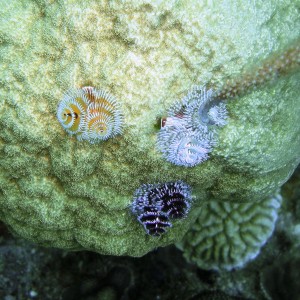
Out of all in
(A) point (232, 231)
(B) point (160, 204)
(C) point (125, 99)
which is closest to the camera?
(C) point (125, 99)

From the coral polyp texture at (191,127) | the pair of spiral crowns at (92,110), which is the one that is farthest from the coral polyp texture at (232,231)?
the pair of spiral crowns at (92,110)

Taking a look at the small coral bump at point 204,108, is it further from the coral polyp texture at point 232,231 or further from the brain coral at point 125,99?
the coral polyp texture at point 232,231

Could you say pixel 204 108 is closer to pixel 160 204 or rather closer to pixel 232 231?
pixel 160 204

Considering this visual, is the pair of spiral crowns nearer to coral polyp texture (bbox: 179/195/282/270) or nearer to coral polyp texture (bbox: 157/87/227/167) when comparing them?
coral polyp texture (bbox: 157/87/227/167)

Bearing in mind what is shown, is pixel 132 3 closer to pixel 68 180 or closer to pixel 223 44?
pixel 223 44

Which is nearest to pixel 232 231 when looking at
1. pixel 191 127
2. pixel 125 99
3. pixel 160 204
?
pixel 160 204
